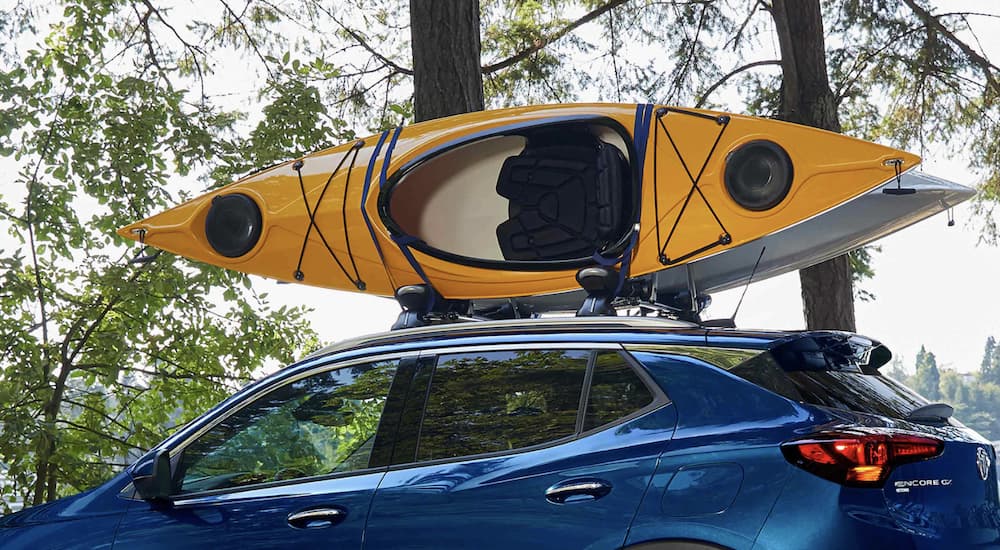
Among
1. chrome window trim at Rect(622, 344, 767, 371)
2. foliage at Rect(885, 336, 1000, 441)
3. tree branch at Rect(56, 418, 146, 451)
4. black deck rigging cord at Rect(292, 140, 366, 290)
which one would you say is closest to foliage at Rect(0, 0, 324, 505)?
tree branch at Rect(56, 418, 146, 451)

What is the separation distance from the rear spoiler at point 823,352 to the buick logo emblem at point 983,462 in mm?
449

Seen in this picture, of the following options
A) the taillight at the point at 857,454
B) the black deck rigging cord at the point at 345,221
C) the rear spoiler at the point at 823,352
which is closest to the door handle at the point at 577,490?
the taillight at the point at 857,454

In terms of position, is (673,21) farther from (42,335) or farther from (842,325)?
(42,335)

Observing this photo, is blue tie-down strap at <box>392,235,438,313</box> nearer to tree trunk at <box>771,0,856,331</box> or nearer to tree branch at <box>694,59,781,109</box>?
tree trunk at <box>771,0,856,331</box>

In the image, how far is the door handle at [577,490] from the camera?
3107mm

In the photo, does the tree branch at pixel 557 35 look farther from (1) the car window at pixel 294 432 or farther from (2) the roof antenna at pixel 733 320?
(1) the car window at pixel 294 432

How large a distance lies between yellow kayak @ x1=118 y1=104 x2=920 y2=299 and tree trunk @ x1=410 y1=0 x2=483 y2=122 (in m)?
1.69

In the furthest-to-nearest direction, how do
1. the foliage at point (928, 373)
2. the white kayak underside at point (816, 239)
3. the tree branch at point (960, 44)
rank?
1. the foliage at point (928, 373)
2. the tree branch at point (960, 44)
3. the white kayak underside at point (816, 239)

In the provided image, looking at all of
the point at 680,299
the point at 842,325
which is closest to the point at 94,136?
the point at 680,299

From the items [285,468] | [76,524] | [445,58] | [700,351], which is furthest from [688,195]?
[76,524]

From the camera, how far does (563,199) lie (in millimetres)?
5758

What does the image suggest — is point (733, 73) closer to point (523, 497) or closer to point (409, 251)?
point (409, 251)

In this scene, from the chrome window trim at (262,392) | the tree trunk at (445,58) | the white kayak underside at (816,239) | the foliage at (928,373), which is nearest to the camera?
the chrome window trim at (262,392)

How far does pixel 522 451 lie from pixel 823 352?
39.9 inches
